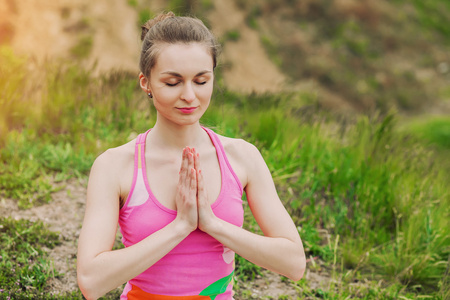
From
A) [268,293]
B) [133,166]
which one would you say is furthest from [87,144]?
[133,166]

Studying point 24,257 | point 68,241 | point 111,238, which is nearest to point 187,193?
point 111,238

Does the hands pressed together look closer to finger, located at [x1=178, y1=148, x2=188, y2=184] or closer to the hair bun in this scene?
finger, located at [x1=178, y1=148, x2=188, y2=184]

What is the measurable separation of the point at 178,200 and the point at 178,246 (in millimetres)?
205

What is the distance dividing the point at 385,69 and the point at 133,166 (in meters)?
15.7

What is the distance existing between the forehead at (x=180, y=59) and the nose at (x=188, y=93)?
0.19 ft

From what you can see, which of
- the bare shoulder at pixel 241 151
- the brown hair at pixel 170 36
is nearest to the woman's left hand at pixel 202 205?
the bare shoulder at pixel 241 151

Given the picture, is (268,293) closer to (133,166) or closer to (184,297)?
(184,297)

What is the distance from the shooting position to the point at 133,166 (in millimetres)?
2092

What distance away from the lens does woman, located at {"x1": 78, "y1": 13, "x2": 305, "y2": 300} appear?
193 cm

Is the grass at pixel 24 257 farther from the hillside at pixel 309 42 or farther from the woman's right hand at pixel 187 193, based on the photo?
the hillside at pixel 309 42

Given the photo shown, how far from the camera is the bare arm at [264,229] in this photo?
197 centimetres

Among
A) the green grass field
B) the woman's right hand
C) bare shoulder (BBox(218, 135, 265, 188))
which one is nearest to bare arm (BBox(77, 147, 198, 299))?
the woman's right hand

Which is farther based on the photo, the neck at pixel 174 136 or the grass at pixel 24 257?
the grass at pixel 24 257

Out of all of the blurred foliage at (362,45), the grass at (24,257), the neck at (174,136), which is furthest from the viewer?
the blurred foliage at (362,45)
